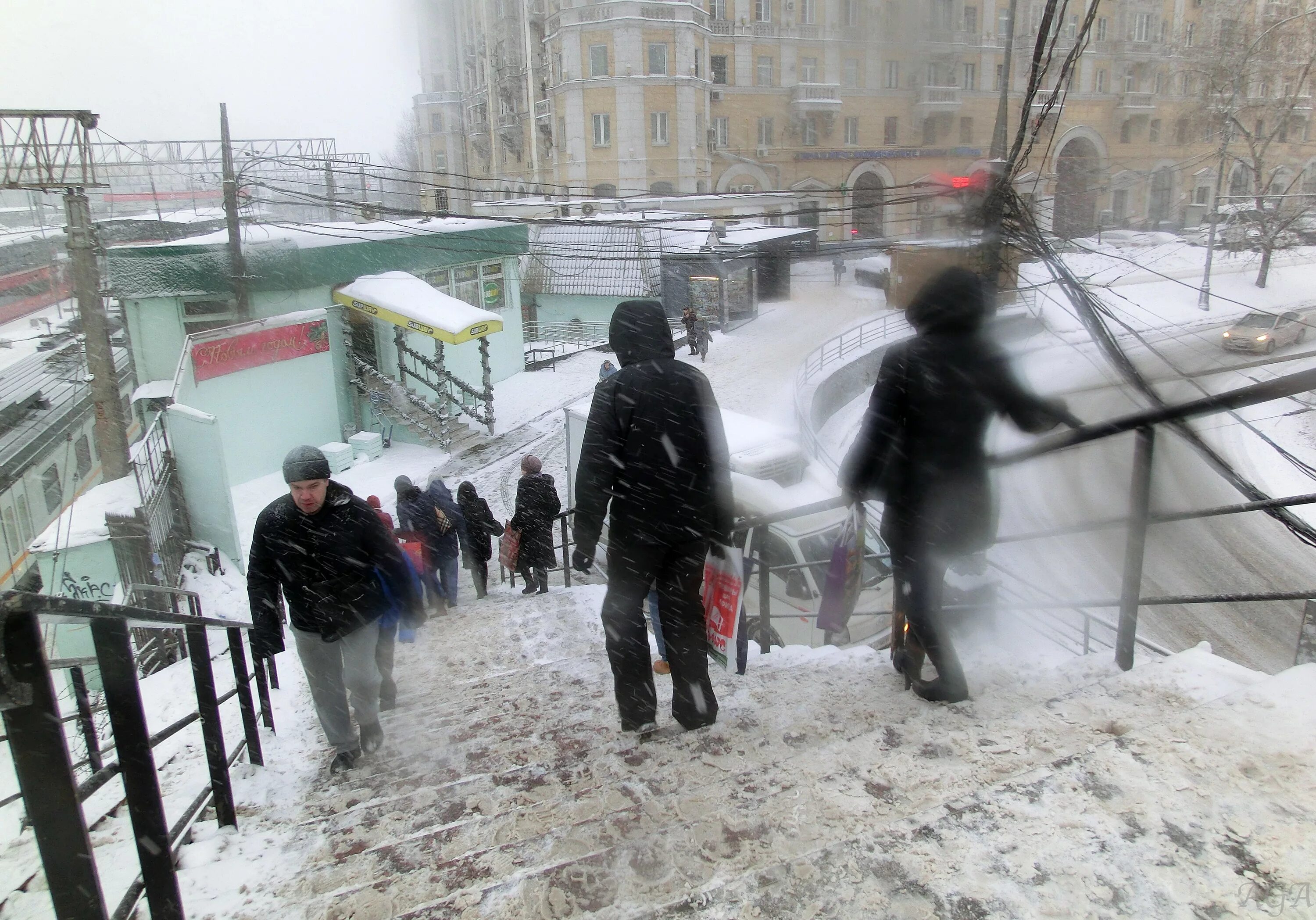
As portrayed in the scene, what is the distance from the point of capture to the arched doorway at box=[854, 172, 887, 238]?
12494mm

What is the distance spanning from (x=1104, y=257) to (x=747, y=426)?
4.55m

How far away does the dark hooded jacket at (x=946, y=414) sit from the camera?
270 centimetres

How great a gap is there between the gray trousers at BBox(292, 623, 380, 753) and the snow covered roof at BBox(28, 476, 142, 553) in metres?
7.00

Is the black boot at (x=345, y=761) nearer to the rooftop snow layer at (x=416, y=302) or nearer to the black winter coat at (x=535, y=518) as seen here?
the black winter coat at (x=535, y=518)

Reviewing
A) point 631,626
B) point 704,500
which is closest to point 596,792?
point 631,626

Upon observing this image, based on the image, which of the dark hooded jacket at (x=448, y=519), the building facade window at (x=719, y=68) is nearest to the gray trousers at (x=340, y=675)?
the dark hooded jacket at (x=448, y=519)

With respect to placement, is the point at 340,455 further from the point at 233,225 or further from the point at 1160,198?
the point at 1160,198

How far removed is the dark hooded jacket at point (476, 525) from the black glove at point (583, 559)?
225 inches

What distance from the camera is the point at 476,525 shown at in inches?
337

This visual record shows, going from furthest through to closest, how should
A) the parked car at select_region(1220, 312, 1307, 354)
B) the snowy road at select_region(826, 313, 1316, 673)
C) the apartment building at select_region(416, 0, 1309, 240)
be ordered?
the parked car at select_region(1220, 312, 1307, 354) → the snowy road at select_region(826, 313, 1316, 673) → the apartment building at select_region(416, 0, 1309, 240)

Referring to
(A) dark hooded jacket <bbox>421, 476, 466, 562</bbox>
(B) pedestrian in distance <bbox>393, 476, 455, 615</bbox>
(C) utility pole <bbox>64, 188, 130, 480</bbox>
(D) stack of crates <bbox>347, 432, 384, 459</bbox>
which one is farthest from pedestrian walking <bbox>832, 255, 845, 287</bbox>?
(B) pedestrian in distance <bbox>393, 476, 455, 615</bbox>

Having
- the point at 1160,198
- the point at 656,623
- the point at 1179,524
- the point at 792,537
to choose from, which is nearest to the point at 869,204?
the point at 1160,198

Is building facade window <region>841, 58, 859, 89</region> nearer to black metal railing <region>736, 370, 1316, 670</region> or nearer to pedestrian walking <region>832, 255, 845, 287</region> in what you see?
black metal railing <region>736, 370, 1316, 670</region>

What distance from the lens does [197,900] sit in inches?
87.0
